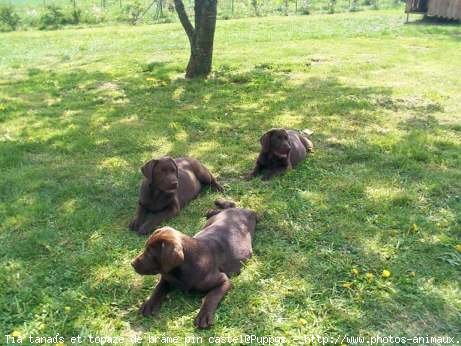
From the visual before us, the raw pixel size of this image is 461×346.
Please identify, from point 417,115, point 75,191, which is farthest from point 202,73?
point 75,191

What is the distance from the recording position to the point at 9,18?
2744 centimetres

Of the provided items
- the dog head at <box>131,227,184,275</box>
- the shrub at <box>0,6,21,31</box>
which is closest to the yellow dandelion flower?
the dog head at <box>131,227,184,275</box>

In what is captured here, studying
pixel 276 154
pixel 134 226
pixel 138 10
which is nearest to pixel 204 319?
pixel 134 226

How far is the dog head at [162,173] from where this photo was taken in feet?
19.5

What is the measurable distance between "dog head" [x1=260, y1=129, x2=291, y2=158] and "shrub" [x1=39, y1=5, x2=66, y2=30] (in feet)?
77.9

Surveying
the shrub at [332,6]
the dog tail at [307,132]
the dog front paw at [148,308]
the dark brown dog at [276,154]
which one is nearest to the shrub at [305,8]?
the shrub at [332,6]

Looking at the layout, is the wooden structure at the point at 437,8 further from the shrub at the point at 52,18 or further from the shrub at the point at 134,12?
the shrub at the point at 52,18

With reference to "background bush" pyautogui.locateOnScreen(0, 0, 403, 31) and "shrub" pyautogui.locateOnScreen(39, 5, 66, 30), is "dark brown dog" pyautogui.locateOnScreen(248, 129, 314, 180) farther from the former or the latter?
"shrub" pyautogui.locateOnScreen(39, 5, 66, 30)

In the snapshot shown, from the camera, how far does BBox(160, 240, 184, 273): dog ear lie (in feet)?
14.3

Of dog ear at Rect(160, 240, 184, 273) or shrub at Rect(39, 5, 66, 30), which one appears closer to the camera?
dog ear at Rect(160, 240, 184, 273)

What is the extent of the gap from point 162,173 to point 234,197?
1265mm

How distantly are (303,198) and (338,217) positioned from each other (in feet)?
2.12

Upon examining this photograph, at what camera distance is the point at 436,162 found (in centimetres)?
763

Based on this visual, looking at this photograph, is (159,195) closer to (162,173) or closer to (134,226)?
(162,173)
